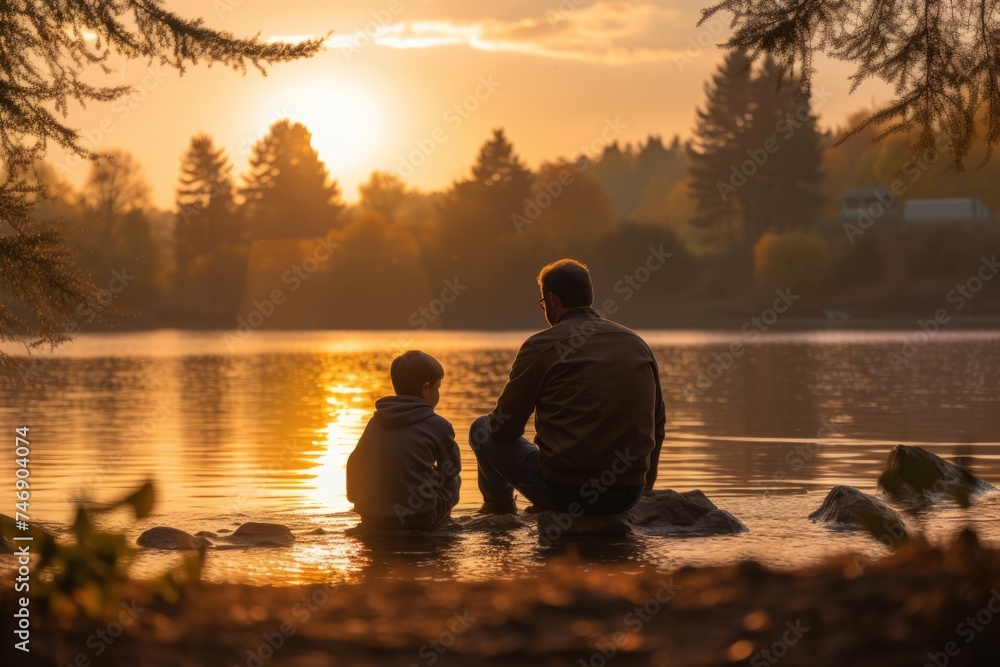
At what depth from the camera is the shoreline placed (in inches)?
129

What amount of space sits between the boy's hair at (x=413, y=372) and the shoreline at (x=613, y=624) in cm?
321

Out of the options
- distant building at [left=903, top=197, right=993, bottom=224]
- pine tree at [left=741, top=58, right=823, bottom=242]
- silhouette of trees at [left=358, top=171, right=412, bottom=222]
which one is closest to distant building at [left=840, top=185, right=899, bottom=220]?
distant building at [left=903, top=197, right=993, bottom=224]

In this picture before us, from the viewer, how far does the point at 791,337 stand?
50.0 meters

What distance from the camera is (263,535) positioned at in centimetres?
738

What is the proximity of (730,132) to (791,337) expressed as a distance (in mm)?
39177

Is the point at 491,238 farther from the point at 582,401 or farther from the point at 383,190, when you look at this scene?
the point at 582,401

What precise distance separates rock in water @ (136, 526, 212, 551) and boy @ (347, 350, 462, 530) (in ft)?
3.35

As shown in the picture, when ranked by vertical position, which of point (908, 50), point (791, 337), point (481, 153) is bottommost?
point (791, 337)

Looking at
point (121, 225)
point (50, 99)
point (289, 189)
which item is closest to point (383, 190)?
point (289, 189)

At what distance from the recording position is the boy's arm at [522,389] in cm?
682

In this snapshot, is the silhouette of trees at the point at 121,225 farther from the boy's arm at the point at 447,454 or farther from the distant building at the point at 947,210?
the boy's arm at the point at 447,454

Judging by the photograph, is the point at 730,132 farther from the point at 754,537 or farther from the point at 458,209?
the point at 754,537

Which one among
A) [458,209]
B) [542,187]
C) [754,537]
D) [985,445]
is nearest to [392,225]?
[458,209]

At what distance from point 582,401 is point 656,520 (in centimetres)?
147
